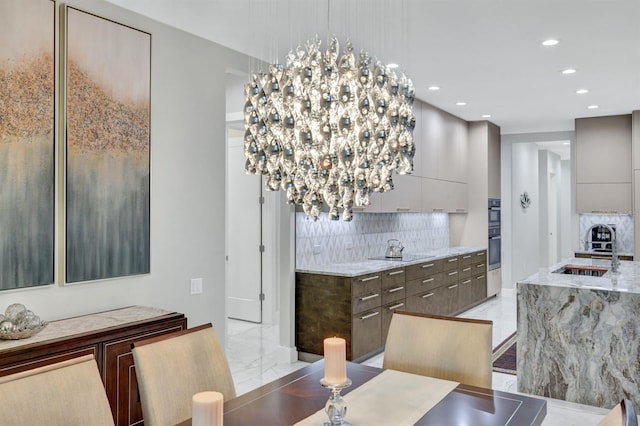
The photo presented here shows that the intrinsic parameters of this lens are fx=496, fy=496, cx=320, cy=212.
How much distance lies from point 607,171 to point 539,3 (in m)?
4.74

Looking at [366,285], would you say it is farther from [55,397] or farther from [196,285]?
[55,397]

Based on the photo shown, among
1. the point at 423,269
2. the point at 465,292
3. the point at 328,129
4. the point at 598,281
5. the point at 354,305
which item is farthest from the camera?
the point at 465,292

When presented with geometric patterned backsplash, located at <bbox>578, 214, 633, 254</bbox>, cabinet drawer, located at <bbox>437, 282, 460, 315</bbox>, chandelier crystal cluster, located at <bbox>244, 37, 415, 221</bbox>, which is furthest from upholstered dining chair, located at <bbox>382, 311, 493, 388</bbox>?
geometric patterned backsplash, located at <bbox>578, 214, 633, 254</bbox>

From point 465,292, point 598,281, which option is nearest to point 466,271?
point 465,292

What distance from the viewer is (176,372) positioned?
203cm

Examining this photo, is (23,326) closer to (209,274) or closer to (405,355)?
(209,274)

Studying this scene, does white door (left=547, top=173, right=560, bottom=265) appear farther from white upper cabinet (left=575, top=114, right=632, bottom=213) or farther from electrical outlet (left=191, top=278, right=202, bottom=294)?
electrical outlet (left=191, top=278, right=202, bottom=294)

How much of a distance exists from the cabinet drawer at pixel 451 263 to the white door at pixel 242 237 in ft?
7.57

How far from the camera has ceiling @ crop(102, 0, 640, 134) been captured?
3.10 metres

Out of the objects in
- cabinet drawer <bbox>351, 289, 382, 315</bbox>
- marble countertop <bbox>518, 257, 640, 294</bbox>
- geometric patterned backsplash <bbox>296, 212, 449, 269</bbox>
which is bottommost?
cabinet drawer <bbox>351, 289, 382, 315</bbox>

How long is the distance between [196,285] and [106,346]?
1100 millimetres

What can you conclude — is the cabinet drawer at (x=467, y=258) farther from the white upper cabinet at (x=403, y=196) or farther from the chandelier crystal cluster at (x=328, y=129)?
the chandelier crystal cluster at (x=328, y=129)

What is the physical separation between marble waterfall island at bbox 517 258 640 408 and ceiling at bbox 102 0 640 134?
1848 millimetres

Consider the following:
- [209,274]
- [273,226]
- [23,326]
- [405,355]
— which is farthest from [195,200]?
[273,226]
